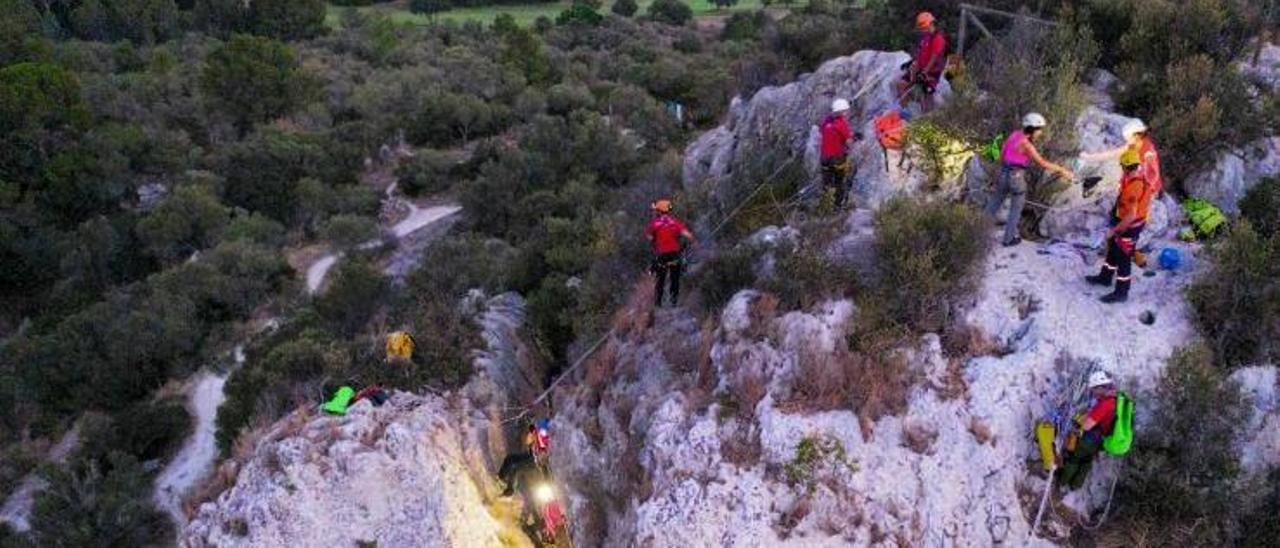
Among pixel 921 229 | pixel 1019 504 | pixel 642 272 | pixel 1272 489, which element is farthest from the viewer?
pixel 642 272

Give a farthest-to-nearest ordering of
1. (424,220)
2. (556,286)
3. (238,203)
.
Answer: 1. (238,203)
2. (424,220)
3. (556,286)

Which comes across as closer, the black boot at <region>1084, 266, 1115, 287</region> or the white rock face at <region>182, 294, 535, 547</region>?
the black boot at <region>1084, 266, 1115, 287</region>

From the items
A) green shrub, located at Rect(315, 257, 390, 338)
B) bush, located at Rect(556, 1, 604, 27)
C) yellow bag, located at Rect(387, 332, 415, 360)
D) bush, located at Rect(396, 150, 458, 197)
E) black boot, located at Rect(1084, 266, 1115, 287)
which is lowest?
bush, located at Rect(556, 1, 604, 27)

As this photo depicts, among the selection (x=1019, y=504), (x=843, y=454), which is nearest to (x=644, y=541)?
(x=843, y=454)

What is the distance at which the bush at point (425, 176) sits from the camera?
41844mm

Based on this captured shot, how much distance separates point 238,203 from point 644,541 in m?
36.5

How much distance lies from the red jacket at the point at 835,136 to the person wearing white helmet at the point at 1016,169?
8.58 ft

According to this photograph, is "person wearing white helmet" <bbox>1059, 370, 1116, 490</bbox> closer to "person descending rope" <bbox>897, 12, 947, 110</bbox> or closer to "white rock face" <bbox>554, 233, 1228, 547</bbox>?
"white rock face" <bbox>554, 233, 1228, 547</bbox>

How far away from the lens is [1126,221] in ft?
36.5

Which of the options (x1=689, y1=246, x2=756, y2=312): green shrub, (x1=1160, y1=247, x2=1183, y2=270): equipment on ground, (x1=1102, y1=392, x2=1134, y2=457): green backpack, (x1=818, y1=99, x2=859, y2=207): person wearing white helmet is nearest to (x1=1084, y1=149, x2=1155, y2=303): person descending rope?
(x1=1160, y1=247, x2=1183, y2=270): equipment on ground

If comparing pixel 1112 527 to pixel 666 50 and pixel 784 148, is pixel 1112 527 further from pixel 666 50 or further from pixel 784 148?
pixel 666 50

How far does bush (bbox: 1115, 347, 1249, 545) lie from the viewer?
10109mm

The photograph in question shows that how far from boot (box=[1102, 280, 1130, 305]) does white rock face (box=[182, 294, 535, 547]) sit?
31.8 ft

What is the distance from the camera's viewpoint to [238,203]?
41188 millimetres
